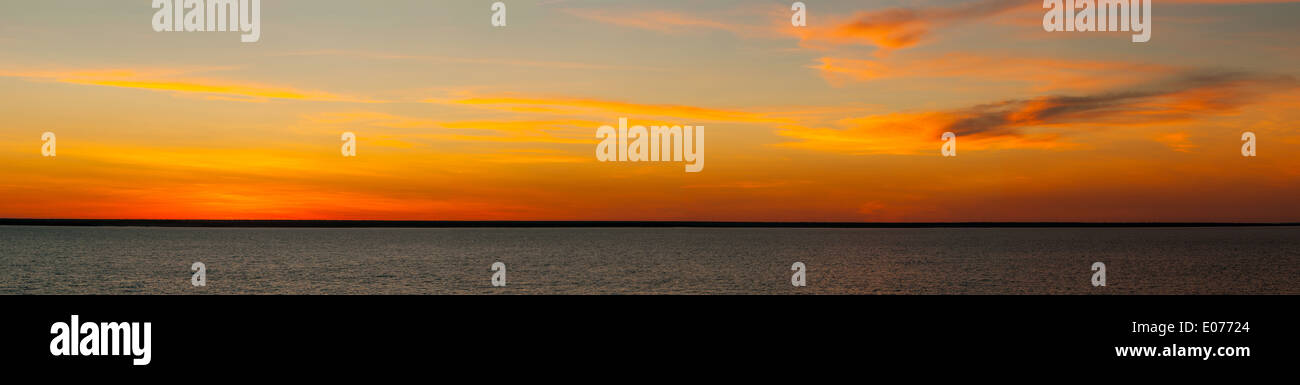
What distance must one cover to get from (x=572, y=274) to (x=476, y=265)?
2266 cm

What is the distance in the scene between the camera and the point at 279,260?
385 ft
